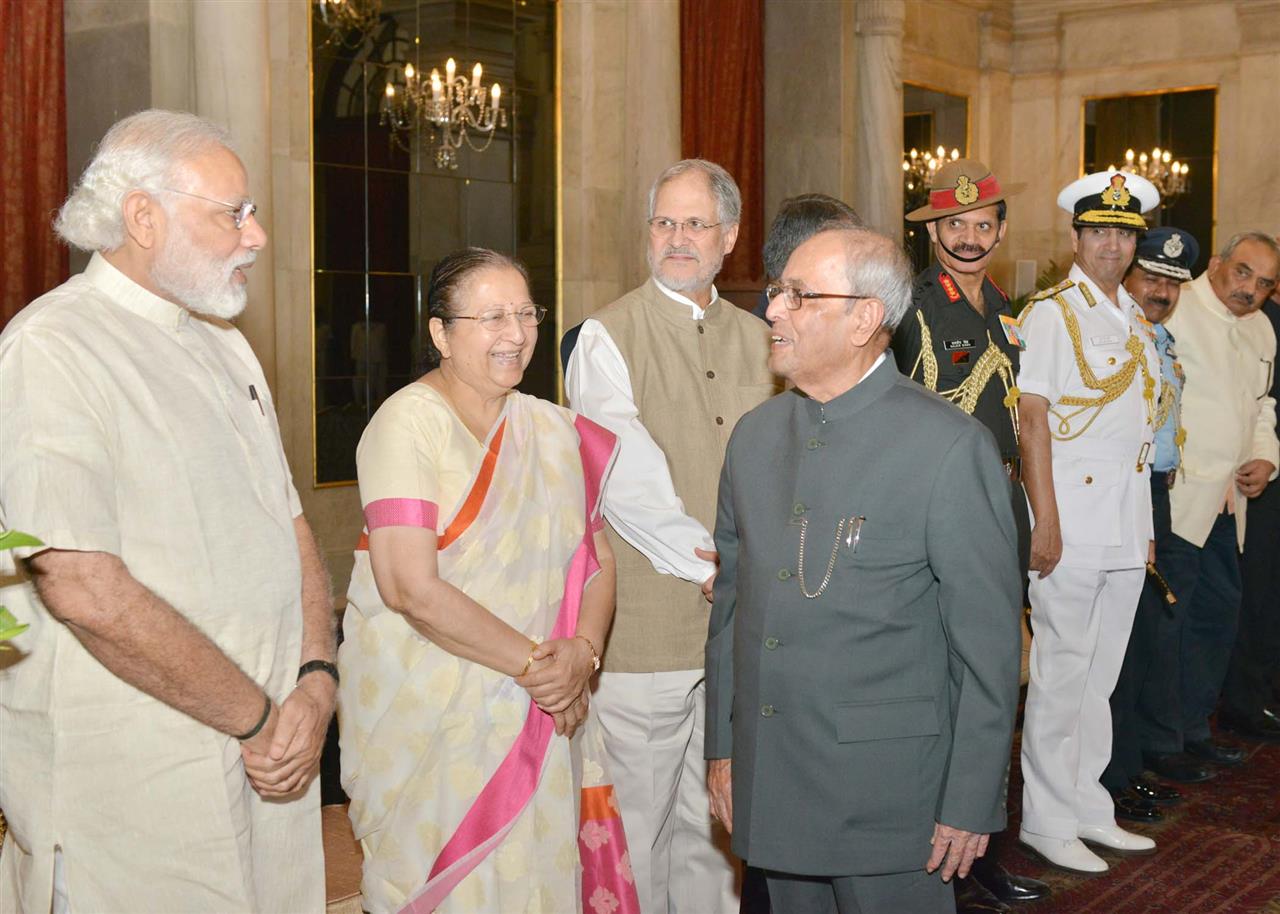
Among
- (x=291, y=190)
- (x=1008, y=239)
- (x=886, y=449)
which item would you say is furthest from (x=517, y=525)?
(x=1008, y=239)

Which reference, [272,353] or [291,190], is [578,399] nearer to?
[272,353]

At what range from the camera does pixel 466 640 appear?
2.65 meters

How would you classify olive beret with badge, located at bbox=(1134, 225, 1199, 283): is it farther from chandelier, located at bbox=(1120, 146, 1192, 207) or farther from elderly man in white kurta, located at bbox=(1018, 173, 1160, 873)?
chandelier, located at bbox=(1120, 146, 1192, 207)

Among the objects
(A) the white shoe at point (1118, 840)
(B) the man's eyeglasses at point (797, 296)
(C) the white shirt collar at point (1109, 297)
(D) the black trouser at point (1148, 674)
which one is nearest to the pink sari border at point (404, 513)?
(B) the man's eyeglasses at point (797, 296)

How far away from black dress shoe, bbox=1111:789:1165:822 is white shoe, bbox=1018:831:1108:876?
0.48m

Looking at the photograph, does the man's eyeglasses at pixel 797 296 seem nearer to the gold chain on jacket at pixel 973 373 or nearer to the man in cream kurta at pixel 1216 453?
the gold chain on jacket at pixel 973 373

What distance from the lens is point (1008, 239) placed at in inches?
529

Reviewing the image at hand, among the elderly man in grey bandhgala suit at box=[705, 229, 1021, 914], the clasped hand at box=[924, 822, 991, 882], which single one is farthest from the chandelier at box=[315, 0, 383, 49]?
the clasped hand at box=[924, 822, 991, 882]

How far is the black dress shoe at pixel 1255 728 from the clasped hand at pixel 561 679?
396 centimetres

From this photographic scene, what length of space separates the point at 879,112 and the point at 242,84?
20.7 ft

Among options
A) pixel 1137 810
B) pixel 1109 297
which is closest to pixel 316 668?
pixel 1109 297

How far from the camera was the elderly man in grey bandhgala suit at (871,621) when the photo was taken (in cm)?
225

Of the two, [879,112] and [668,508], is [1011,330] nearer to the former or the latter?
[668,508]

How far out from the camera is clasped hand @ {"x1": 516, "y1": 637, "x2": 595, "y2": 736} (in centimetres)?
272
